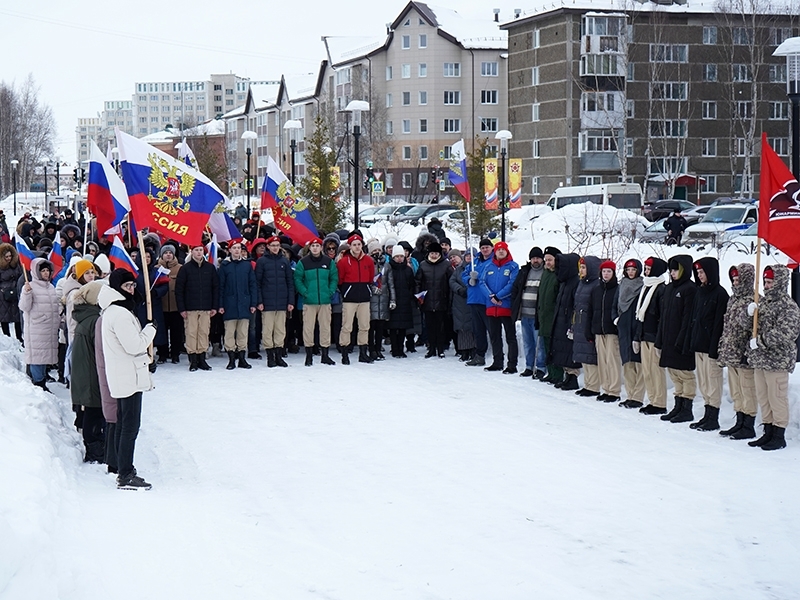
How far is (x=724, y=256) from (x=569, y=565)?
69.1 feet

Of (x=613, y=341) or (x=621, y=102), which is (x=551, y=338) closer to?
(x=613, y=341)

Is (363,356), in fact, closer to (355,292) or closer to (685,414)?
(355,292)

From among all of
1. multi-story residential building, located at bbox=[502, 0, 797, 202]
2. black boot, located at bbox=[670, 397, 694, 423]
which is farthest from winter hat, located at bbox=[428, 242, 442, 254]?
multi-story residential building, located at bbox=[502, 0, 797, 202]

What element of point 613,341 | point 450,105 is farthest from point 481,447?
point 450,105

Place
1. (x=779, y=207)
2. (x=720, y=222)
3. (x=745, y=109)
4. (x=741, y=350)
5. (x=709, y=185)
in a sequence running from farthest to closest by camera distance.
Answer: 1. (x=709, y=185)
2. (x=745, y=109)
3. (x=720, y=222)
4. (x=779, y=207)
5. (x=741, y=350)

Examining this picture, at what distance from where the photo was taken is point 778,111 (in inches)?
2712

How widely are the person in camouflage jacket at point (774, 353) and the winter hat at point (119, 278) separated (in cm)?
581

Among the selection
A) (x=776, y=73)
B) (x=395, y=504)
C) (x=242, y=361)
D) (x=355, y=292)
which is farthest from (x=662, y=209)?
(x=395, y=504)

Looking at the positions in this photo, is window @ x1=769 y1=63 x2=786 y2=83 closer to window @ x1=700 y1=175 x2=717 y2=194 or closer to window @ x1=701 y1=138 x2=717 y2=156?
window @ x1=701 y1=138 x2=717 y2=156

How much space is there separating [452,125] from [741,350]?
78.6 meters

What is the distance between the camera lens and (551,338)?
14023 millimetres

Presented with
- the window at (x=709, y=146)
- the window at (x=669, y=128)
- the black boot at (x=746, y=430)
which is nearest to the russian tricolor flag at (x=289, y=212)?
the black boot at (x=746, y=430)

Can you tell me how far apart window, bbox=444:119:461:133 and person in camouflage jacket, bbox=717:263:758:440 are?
7807cm

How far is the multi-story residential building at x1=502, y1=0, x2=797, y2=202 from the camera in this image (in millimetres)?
64375
